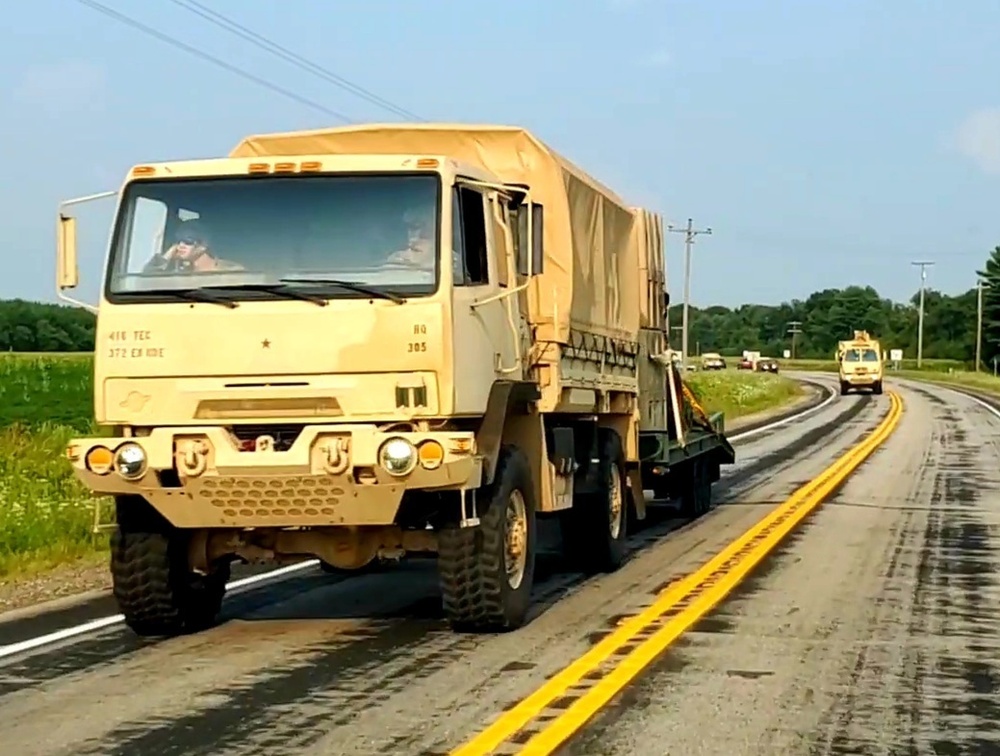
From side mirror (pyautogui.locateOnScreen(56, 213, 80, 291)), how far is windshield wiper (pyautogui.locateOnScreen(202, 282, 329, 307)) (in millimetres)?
871

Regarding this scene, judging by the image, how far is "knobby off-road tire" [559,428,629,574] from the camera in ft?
42.2

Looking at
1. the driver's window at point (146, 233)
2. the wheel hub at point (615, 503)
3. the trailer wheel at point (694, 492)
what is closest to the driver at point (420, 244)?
the driver's window at point (146, 233)

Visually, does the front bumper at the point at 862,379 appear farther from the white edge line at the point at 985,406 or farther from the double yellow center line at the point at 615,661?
the double yellow center line at the point at 615,661

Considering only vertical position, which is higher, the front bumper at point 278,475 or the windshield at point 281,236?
the windshield at point 281,236

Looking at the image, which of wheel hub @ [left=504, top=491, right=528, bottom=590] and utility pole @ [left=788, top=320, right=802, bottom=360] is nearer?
wheel hub @ [left=504, top=491, right=528, bottom=590]

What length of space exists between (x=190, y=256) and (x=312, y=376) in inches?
43.2

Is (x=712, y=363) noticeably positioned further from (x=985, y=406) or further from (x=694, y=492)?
(x=694, y=492)

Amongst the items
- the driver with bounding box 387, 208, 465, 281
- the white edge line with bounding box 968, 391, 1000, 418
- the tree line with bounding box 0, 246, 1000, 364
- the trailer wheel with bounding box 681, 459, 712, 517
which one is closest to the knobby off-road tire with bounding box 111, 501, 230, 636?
the driver with bounding box 387, 208, 465, 281

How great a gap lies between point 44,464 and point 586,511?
1020 cm

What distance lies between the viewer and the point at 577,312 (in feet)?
39.1

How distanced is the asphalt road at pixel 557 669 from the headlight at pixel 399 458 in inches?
42.0

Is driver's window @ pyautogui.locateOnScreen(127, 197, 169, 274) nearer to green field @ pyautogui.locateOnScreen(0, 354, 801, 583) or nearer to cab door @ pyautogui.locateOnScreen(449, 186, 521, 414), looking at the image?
cab door @ pyautogui.locateOnScreen(449, 186, 521, 414)

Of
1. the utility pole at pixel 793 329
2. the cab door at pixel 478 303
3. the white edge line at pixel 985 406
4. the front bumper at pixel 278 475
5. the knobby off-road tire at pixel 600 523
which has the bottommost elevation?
the white edge line at pixel 985 406

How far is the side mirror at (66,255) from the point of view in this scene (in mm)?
9531
